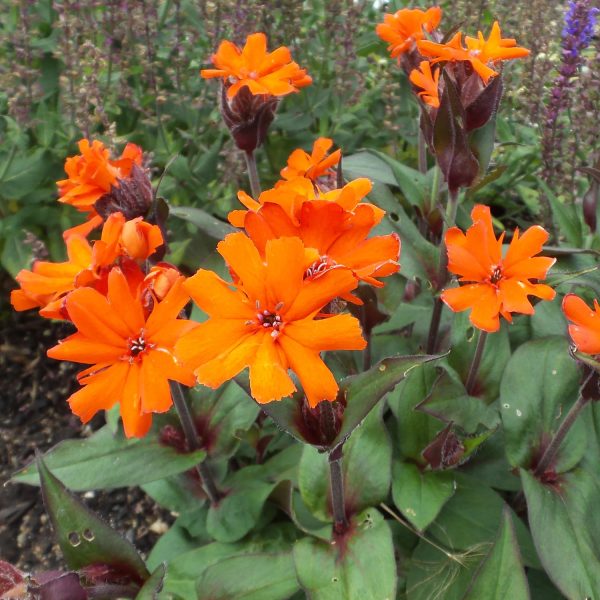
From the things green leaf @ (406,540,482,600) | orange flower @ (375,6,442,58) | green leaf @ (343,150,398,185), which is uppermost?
orange flower @ (375,6,442,58)

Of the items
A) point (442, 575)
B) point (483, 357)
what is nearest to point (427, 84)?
point (483, 357)

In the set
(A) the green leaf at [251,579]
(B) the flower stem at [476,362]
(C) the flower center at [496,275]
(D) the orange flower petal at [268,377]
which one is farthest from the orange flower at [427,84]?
(A) the green leaf at [251,579]

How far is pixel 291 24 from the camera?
1856mm

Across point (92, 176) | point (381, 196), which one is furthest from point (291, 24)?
point (92, 176)

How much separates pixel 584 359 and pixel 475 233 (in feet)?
0.83

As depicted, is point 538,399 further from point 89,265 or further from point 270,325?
point 89,265

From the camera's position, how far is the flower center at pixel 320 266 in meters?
0.80

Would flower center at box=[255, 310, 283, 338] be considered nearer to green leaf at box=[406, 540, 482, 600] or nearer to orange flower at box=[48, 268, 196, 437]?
orange flower at box=[48, 268, 196, 437]

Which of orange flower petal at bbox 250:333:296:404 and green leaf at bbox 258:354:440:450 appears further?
green leaf at bbox 258:354:440:450

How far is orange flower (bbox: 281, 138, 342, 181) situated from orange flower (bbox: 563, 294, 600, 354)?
0.50 meters

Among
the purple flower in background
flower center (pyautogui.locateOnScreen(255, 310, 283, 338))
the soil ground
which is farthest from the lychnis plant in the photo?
the soil ground

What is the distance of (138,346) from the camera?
898mm

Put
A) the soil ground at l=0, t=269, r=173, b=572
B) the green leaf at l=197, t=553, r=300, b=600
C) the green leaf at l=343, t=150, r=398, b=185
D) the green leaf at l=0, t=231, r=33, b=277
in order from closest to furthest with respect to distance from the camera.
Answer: the green leaf at l=197, t=553, r=300, b=600
the green leaf at l=343, t=150, r=398, b=185
the soil ground at l=0, t=269, r=173, b=572
the green leaf at l=0, t=231, r=33, b=277

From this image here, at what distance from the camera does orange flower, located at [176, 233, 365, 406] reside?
0.73 metres
